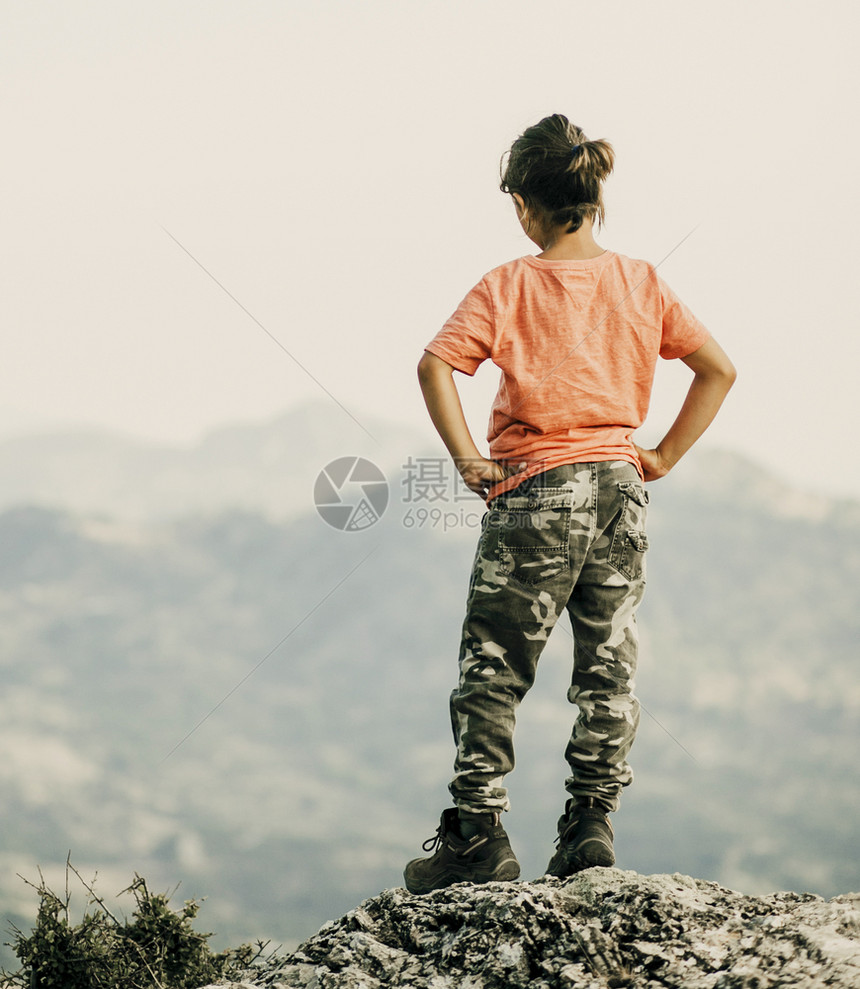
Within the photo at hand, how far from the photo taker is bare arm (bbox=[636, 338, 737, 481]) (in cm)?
377

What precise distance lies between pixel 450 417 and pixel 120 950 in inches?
90.5

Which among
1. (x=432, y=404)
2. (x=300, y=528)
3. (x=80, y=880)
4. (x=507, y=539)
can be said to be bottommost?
(x=80, y=880)

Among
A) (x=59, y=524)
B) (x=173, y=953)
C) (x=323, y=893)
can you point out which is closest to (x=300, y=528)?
(x=59, y=524)

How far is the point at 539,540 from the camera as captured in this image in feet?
11.3

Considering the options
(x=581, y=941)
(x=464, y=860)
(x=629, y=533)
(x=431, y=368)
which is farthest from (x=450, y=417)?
(x=581, y=941)

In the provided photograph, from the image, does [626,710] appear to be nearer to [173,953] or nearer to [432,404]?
[432,404]

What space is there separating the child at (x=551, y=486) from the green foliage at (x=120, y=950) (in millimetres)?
934

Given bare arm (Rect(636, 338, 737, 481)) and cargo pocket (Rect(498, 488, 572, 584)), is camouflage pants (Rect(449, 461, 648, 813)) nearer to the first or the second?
cargo pocket (Rect(498, 488, 572, 584))

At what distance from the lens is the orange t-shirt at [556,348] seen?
3.46m

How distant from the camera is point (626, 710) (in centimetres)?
359

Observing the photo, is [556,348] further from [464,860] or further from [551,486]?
[464,860]

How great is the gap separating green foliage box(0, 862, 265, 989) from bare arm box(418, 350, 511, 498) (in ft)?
6.34

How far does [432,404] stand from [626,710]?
1284mm

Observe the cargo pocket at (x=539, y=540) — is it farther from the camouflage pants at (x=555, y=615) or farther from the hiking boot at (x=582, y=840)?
the hiking boot at (x=582, y=840)
